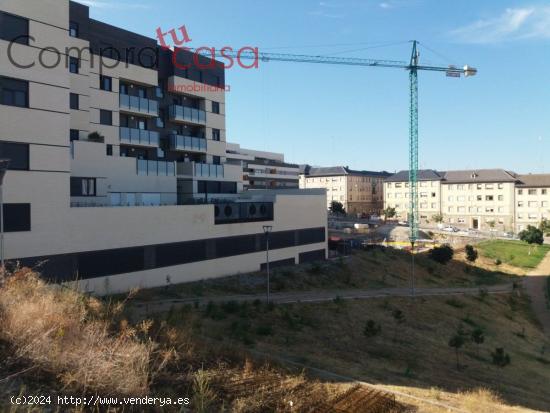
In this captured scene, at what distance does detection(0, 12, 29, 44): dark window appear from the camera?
2080cm

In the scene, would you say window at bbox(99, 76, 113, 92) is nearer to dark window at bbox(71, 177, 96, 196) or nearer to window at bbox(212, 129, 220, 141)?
dark window at bbox(71, 177, 96, 196)

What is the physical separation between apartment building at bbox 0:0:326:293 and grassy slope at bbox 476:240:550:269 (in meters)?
39.0

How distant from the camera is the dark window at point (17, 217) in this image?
2027 cm

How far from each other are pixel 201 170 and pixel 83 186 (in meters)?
12.3

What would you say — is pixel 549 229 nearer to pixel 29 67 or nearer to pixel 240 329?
pixel 240 329

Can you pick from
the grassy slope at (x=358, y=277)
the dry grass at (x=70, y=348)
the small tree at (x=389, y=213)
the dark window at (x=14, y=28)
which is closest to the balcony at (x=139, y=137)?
the dark window at (x=14, y=28)

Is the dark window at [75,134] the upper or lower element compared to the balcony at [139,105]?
lower

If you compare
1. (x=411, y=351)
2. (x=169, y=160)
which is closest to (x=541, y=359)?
(x=411, y=351)

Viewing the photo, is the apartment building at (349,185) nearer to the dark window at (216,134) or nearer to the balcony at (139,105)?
the dark window at (216,134)

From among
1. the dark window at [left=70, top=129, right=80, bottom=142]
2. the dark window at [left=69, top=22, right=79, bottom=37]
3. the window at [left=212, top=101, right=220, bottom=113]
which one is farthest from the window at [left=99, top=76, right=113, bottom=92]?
the window at [left=212, top=101, right=220, bottom=113]

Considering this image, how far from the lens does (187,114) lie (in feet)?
131

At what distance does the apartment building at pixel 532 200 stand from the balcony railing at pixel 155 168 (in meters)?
93.6

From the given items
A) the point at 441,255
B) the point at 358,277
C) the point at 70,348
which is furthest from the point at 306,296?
the point at 441,255

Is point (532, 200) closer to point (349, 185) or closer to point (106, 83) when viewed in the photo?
point (349, 185)
